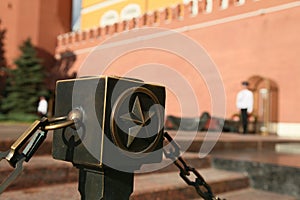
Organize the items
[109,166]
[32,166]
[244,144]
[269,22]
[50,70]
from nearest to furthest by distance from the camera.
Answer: [109,166] → [32,166] → [244,144] → [269,22] → [50,70]

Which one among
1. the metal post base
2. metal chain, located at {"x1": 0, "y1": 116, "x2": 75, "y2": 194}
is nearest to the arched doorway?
the metal post base

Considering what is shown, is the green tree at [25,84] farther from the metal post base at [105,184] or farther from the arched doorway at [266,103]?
the metal post base at [105,184]

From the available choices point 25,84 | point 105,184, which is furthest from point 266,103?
point 25,84

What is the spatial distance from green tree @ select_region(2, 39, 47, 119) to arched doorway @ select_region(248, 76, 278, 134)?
28.8 feet

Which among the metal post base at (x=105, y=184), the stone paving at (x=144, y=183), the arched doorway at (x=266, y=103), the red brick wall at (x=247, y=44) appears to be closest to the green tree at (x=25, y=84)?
the red brick wall at (x=247, y=44)

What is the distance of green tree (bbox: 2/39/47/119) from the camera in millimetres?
12891

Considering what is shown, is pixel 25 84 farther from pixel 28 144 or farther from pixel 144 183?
pixel 28 144

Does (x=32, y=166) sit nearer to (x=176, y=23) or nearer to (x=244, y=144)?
(x=244, y=144)

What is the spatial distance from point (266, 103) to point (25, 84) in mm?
9634

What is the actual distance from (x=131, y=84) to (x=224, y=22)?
362 inches

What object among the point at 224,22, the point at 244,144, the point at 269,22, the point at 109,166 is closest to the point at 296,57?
the point at 269,22

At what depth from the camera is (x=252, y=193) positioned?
95.9 inches

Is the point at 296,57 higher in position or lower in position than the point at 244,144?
higher

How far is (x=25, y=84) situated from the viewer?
13.3 meters
